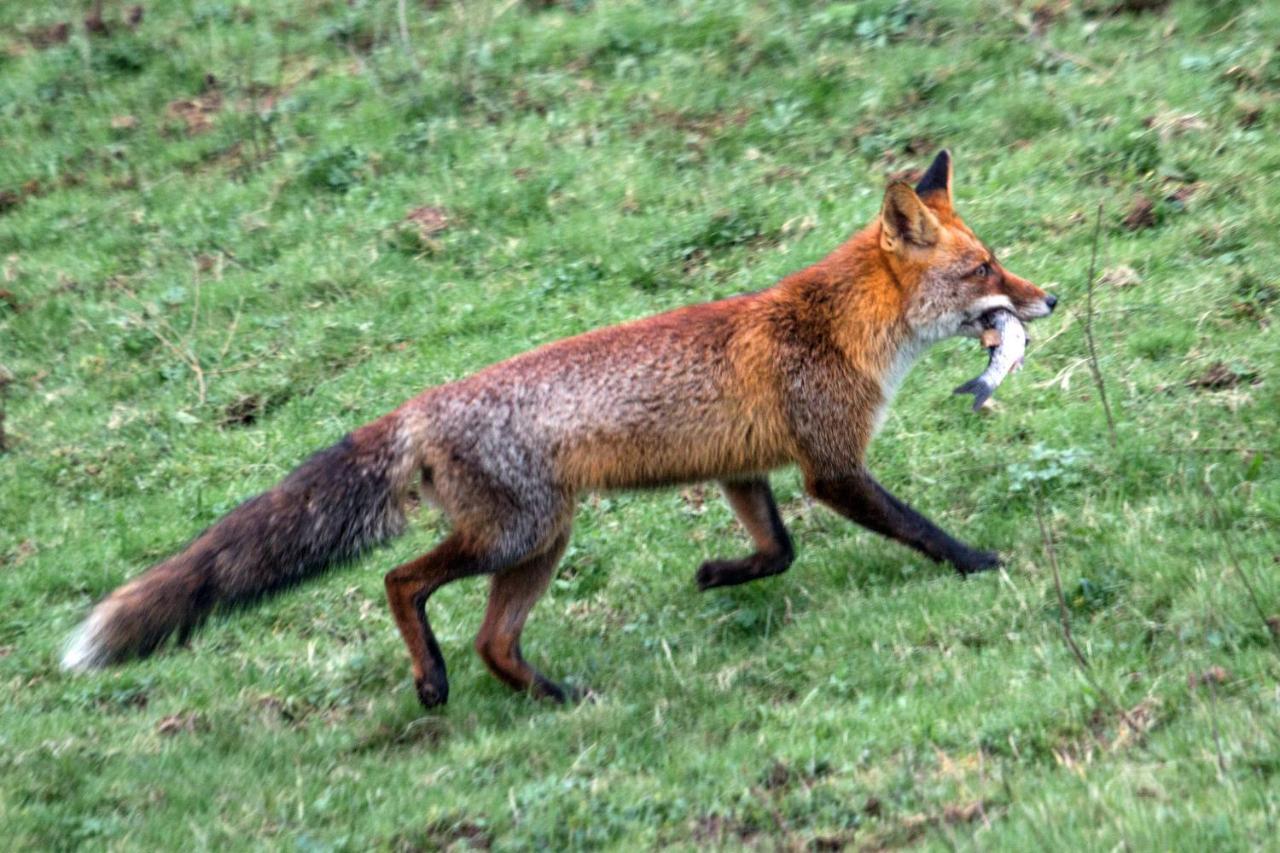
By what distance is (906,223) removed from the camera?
289 inches

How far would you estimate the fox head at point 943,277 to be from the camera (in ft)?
24.1

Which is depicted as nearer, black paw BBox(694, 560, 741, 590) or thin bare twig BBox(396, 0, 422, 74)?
black paw BBox(694, 560, 741, 590)

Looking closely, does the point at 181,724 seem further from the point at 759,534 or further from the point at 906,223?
the point at 906,223

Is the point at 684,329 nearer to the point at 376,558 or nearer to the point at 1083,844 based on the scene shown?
the point at 376,558

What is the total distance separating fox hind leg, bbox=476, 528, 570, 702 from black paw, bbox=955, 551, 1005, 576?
1.93m

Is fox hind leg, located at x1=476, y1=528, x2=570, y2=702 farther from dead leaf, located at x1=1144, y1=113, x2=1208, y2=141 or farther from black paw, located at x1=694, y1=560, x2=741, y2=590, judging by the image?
dead leaf, located at x1=1144, y1=113, x2=1208, y2=141

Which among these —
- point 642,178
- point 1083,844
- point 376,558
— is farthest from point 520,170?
point 1083,844

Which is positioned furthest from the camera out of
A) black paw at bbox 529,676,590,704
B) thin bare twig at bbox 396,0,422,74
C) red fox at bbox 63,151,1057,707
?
thin bare twig at bbox 396,0,422,74

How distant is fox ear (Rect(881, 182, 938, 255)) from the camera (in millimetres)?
7270

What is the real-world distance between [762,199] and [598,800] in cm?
725

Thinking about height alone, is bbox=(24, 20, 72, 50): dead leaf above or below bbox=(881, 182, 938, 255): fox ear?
below

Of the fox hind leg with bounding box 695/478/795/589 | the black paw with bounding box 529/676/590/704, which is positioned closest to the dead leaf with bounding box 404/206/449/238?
the fox hind leg with bounding box 695/478/795/589

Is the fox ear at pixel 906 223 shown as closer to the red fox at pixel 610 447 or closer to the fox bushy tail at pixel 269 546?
the red fox at pixel 610 447

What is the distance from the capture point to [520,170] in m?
13.1
